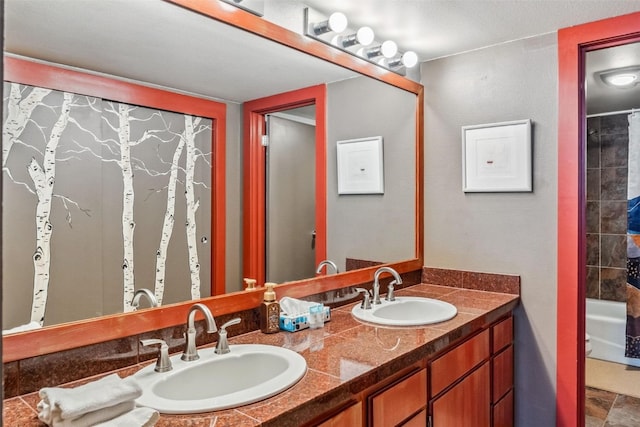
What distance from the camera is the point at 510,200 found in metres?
2.33

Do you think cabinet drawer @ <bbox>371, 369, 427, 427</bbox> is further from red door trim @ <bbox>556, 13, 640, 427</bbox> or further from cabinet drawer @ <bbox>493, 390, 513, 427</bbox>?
red door trim @ <bbox>556, 13, 640, 427</bbox>

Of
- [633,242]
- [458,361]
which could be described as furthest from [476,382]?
[633,242]

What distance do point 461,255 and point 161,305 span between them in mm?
1707

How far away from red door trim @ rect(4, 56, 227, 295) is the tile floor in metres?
2.49

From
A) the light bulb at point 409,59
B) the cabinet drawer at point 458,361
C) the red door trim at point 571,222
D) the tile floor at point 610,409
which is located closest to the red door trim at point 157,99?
the cabinet drawer at point 458,361

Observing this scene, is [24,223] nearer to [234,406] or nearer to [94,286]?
[94,286]

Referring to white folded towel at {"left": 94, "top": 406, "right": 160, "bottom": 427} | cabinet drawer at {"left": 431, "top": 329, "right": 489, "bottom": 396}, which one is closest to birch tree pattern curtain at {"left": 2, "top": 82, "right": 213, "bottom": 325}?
white folded towel at {"left": 94, "top": 406, "right": 160, "bottom": 427}

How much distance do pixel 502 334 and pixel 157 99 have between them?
1871 mm

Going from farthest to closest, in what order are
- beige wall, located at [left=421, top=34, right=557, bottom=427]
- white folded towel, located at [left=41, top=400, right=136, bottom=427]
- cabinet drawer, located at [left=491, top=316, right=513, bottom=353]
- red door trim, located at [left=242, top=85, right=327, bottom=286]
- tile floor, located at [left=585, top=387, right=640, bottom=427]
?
tile floor, located at [left=585, top=387, right=640, bottom=427] < beige wall, located at [left=421, top=34, right=557, bottom=427] < cabinet drawer, located at [left=491, top=316, right=513, bottom=353] < red door trim, located at [left=242, top=85, right=327, bottom=286] < white folded towel, located at [left=41, top=400, right=136, bottom=427]

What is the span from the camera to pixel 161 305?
1405mm

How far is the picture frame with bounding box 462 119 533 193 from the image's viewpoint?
7.40 feet

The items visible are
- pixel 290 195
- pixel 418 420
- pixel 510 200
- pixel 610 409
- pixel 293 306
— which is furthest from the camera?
pixel 610 409

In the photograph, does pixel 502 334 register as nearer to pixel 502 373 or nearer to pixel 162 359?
pixel 502 373

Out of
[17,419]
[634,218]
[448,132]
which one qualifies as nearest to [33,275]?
[17,419]
